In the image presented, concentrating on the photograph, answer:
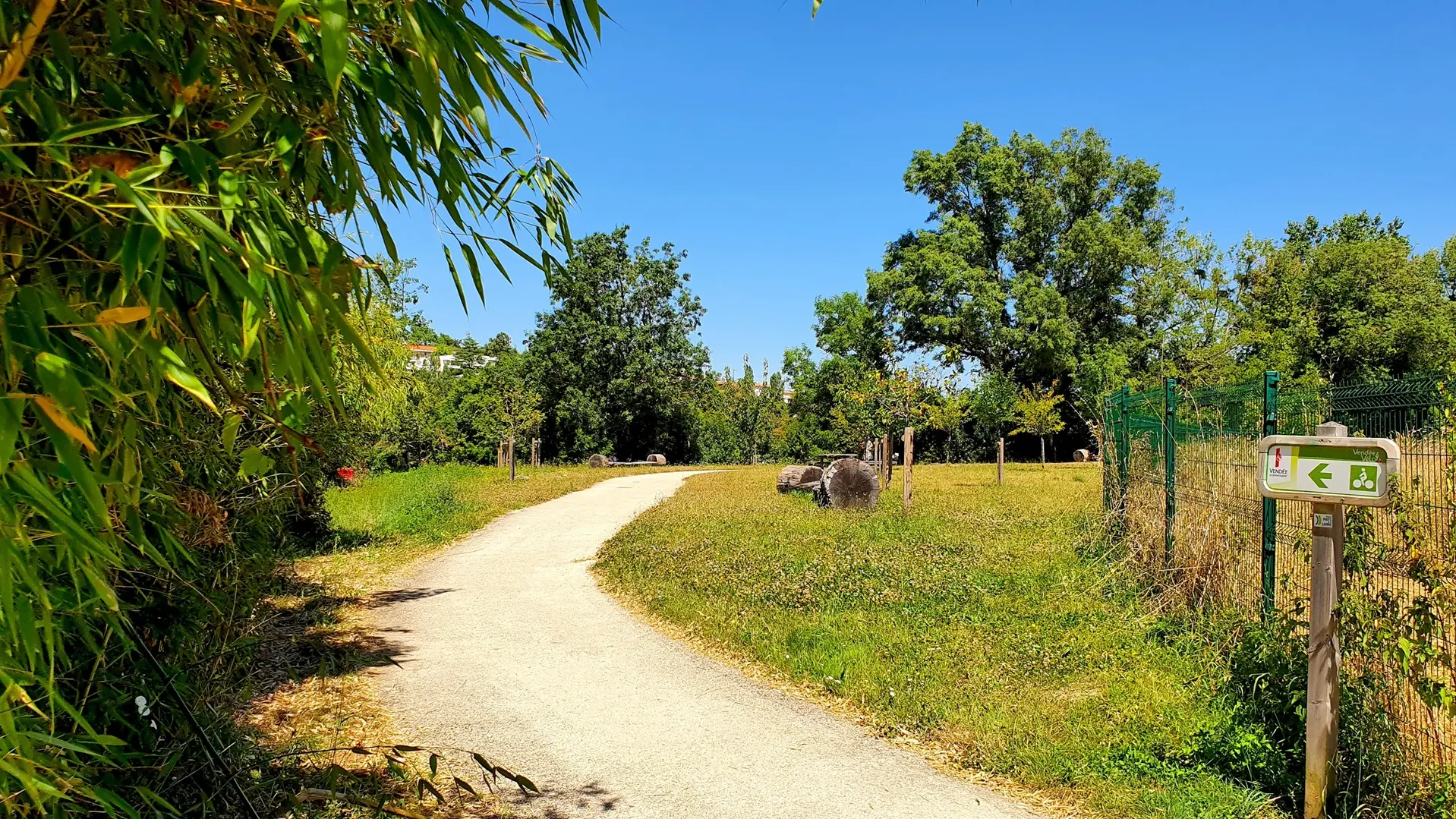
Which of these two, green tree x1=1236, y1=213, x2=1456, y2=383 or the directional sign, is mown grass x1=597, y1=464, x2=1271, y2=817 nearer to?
the directional sign

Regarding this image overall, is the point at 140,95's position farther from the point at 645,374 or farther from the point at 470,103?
the point at 645,374

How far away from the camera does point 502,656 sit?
22.6 feet

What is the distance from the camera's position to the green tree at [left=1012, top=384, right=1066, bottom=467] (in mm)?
37000

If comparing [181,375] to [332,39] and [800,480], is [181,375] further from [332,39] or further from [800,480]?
[800,480]

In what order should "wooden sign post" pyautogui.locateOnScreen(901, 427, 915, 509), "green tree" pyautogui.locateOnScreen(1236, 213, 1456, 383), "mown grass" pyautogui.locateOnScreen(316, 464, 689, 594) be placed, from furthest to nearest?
"green tree" pyautogui.locateOnScreen(1236, 213, 1456, 383) → "wooden sign post" pyautogui.locateOnScreen(901, 427, 915, 509) → "mown grass" pyautogui.locateOnScreen(316, 464, 689, 594)

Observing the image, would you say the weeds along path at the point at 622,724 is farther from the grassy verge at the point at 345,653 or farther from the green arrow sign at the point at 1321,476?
the green arrow sign at the point at 1321,476

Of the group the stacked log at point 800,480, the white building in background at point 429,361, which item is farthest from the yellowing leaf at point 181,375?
the white building in background at point 429,361

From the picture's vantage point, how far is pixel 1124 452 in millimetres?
8992

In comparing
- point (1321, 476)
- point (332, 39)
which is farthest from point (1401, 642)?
point (332, 39)

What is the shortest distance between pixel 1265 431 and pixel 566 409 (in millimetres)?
38129

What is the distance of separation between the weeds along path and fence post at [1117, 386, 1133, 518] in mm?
4778

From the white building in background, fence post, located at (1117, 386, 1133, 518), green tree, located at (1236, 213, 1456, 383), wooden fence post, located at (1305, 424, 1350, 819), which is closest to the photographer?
wooden fence post, located at (1305, 424, 1350, 819)

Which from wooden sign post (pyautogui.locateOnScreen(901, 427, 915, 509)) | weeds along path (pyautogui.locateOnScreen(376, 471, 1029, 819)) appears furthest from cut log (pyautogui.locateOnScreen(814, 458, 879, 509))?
weeds along path (pyautogui.locateOnScreen(376, 471, 1029, 819))

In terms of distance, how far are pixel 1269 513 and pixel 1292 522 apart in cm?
15
